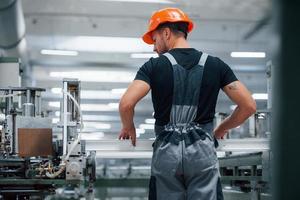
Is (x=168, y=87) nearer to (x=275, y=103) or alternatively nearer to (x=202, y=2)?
(x=275, y=103)

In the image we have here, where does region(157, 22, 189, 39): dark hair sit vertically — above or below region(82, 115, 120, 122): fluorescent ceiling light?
above

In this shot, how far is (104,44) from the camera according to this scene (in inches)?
292

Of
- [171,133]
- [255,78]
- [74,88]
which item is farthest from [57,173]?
[255,78]

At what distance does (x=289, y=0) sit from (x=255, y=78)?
8.80 m

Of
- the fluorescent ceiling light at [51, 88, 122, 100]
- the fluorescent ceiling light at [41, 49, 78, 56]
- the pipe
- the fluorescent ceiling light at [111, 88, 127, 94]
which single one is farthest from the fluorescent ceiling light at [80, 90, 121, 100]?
the pipe

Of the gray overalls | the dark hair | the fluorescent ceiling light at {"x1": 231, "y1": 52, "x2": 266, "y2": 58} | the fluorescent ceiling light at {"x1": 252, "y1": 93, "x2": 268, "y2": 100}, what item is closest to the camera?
the gray overalls

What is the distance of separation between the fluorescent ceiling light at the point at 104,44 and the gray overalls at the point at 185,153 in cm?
545

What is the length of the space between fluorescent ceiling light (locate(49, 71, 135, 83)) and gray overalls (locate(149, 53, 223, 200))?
22.6 feet

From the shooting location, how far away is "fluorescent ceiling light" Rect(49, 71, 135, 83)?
8.83 meters

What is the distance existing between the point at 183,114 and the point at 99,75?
7.13 metres

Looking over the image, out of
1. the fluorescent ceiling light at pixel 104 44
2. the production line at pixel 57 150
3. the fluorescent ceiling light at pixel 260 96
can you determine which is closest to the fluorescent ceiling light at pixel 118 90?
the fluorescent ceiling light at pixel 104 44

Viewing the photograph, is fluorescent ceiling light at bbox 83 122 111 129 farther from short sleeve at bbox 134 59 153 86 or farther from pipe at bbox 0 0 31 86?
short sleeve at bbox 134 59 153 86

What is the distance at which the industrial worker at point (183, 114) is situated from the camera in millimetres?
1912

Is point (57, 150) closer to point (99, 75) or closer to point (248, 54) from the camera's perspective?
point (248, 54)
